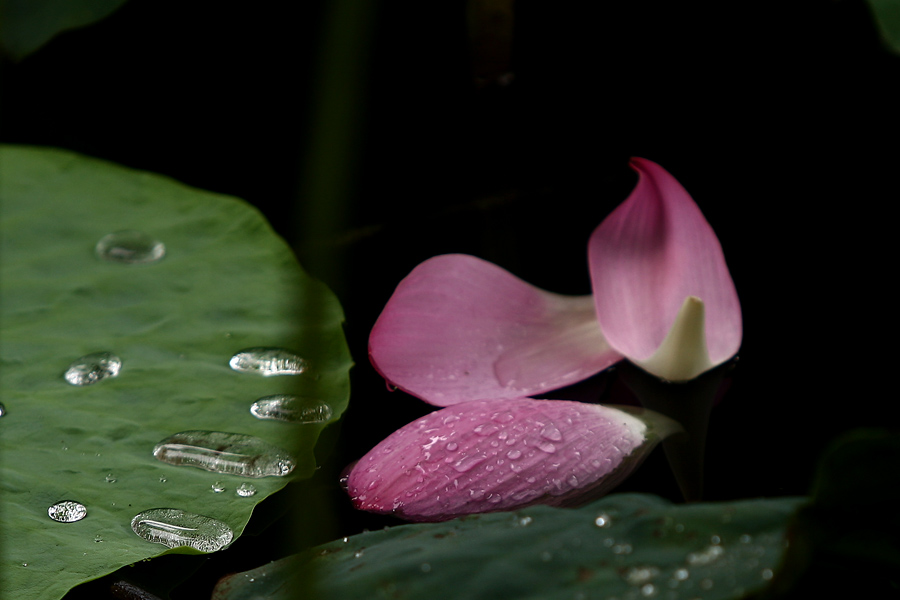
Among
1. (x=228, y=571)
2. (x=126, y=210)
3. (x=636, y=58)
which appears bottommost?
(x=228, y=571)

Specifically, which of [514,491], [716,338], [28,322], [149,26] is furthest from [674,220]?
[149,26]

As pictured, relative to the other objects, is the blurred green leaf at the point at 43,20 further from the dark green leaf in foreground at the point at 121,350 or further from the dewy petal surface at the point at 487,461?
the dewy petal surface at the point at 487,461

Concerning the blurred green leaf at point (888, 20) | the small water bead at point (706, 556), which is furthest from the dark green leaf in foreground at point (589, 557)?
the blurred green leaf at point (888, 20)

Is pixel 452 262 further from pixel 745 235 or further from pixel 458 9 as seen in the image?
pixel 458 9

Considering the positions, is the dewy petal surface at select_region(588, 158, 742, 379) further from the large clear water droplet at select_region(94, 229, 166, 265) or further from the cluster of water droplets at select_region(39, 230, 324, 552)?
the large clear water droplet at select_region(94, 229, 166, 265)

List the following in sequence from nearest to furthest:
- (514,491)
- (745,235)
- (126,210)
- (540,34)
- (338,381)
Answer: (514,491)
(338,381)
(126,210)
(745,235)
(540,34)
